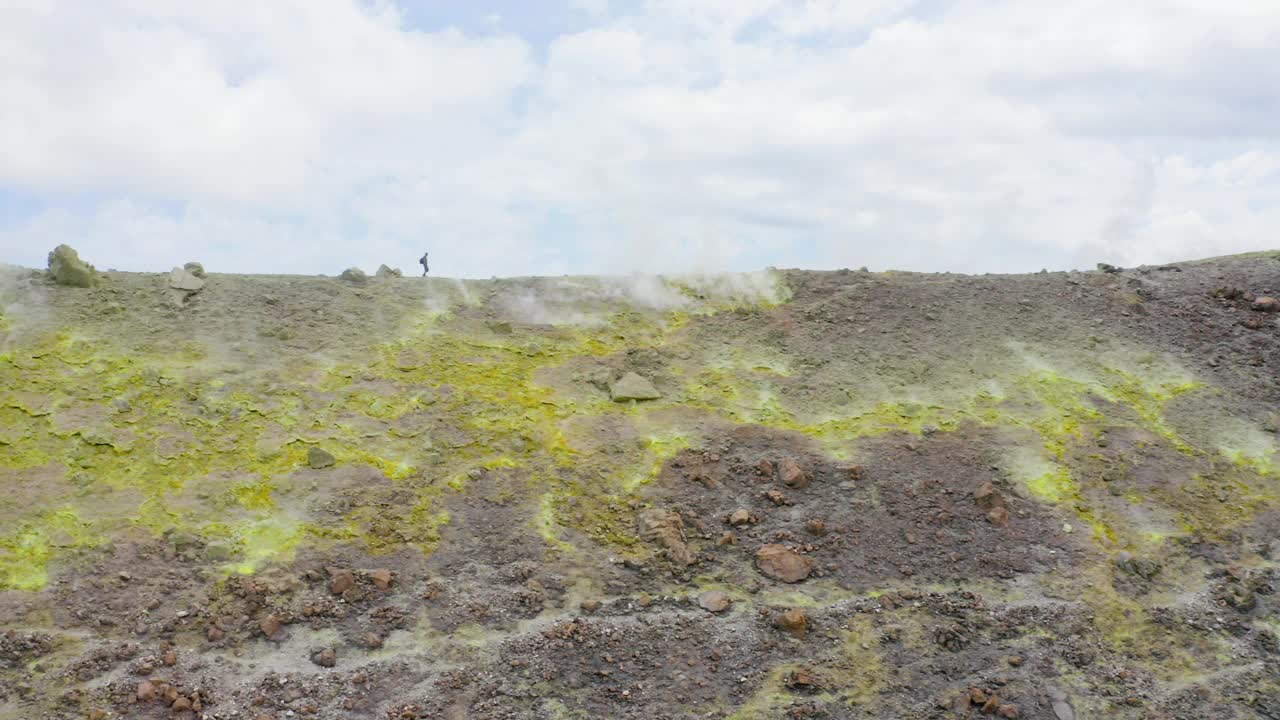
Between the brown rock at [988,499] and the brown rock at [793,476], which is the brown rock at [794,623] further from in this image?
the brown rock at [988,499]

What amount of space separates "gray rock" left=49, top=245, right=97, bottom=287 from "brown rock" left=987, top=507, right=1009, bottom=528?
14.3 metres

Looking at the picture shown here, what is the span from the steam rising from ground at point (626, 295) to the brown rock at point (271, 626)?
7235mm

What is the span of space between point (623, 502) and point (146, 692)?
19.5 ft

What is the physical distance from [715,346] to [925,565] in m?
5.60

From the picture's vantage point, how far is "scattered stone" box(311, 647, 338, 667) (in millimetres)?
10195

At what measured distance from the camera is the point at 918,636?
11.1 meters

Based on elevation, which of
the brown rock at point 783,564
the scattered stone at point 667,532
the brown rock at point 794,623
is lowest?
the brown rock at point 794,623

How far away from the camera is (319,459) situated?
42.1 feet

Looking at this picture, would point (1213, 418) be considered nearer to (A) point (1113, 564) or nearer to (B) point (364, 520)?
A: (A) point (1113, 564)

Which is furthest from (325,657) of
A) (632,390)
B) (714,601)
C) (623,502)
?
(632,390)

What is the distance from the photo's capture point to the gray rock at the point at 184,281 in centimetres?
1570

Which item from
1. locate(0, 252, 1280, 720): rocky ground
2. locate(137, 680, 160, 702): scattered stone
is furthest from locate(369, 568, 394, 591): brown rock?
locate(137, 680, 160, 702): scattered stone

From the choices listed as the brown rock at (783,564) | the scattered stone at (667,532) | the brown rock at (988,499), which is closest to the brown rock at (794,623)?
the brown rock at (783,564)

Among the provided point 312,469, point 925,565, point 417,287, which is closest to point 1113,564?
point 925,565
